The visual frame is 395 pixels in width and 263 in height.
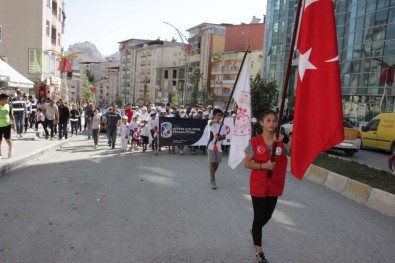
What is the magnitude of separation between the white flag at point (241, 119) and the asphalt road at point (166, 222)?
842mm

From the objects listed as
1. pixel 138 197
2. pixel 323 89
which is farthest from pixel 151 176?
pixel 323 89

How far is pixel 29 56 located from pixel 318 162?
33315 millimetres

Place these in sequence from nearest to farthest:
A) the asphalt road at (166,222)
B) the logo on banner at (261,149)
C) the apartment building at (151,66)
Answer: the logo on banner at (261,149)
the asphalt road at (166,222)
the apartment building at (151,66)

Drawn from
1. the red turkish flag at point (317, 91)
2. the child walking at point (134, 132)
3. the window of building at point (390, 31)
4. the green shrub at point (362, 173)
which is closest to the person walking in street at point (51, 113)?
the child walking at point (134, 132)

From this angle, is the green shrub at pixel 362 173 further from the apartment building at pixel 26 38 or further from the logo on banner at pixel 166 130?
the apartment building at pixel 26 38

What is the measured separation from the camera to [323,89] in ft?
13.0

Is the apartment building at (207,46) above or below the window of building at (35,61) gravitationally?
above

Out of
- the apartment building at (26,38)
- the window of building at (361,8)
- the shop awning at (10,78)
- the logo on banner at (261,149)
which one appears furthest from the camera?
the apartment building at (26,38)

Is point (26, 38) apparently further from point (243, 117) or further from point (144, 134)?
point (243, 117)

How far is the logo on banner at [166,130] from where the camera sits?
1552 cm

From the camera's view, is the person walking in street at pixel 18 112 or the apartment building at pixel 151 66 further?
the apartment building at pixel 151 66

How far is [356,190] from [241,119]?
3077 millimetres

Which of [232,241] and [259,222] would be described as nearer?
[259,222]

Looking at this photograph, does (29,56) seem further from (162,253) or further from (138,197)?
(162,253)
